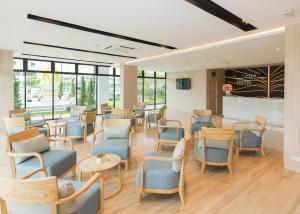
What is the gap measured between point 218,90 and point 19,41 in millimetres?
10535

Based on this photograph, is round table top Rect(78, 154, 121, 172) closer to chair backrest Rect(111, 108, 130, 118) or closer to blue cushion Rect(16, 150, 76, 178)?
blue cushion Rect(16, 150, 76, 178)

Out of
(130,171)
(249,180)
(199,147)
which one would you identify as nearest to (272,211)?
(249,180)

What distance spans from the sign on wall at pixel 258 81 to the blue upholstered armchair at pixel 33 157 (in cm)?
1119

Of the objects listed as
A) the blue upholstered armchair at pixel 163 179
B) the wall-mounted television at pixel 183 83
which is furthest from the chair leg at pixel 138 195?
the wall-mounted television at pixel 183 83

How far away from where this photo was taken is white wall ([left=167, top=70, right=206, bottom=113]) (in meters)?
12.6

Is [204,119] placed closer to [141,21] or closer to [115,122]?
[115,122]

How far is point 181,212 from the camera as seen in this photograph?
105 inches

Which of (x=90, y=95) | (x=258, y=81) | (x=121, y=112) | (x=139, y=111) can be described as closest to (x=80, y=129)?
(x=121, y=112)

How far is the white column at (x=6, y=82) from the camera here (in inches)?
287

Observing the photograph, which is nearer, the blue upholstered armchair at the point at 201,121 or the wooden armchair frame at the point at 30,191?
the wooden armchair frame at the point at 30,191

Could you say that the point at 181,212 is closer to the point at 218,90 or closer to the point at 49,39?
the point at 49,39

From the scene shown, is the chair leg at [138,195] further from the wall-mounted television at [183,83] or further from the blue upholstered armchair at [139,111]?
the wall-mounted television at [183,83]

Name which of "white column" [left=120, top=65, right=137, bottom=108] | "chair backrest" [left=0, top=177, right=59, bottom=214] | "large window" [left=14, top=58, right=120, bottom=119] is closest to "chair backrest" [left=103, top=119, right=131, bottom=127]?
"chair backrest" [left=0, top=177, right=59, bottom=214]

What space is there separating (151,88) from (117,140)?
10.3m
